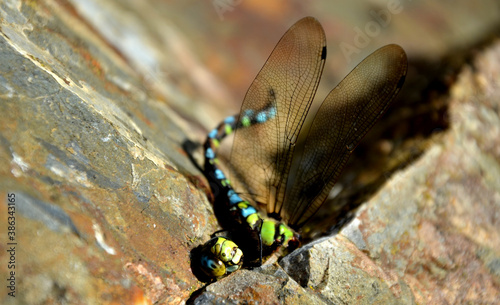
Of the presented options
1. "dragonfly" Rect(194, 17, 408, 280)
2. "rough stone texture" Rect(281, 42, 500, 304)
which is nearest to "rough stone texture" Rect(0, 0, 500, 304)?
"rough stone texture" Rect(281, 42, 500, 304)

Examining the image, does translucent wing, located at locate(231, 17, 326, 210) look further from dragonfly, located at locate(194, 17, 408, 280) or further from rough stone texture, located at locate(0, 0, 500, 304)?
rough stone texture, located at locate(0, 0, 500, 304)

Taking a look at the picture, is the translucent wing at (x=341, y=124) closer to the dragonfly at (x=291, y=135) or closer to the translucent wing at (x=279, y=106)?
the dragonfly at (x=291, y=135)

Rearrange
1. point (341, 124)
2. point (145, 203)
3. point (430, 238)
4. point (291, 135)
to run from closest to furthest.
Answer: point (145, 203), point (430, 238), point (341, 124), point (291, 135)

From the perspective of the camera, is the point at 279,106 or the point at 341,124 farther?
the point at 279,106

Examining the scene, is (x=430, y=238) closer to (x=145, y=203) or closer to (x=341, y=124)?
(x=341, y=124)

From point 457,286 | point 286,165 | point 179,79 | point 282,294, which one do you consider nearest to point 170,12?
point 179,79

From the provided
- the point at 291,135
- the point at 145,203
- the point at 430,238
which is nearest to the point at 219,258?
the point at 145,203

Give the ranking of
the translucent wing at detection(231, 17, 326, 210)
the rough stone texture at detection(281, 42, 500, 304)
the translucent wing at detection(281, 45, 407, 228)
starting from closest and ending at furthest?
the rough stone texture at detection(281, 42, 500, 304) → the translucent wing at detection(281, 45, 407, 228) → the translucent wing at detection(231, 17, 326, 210)
